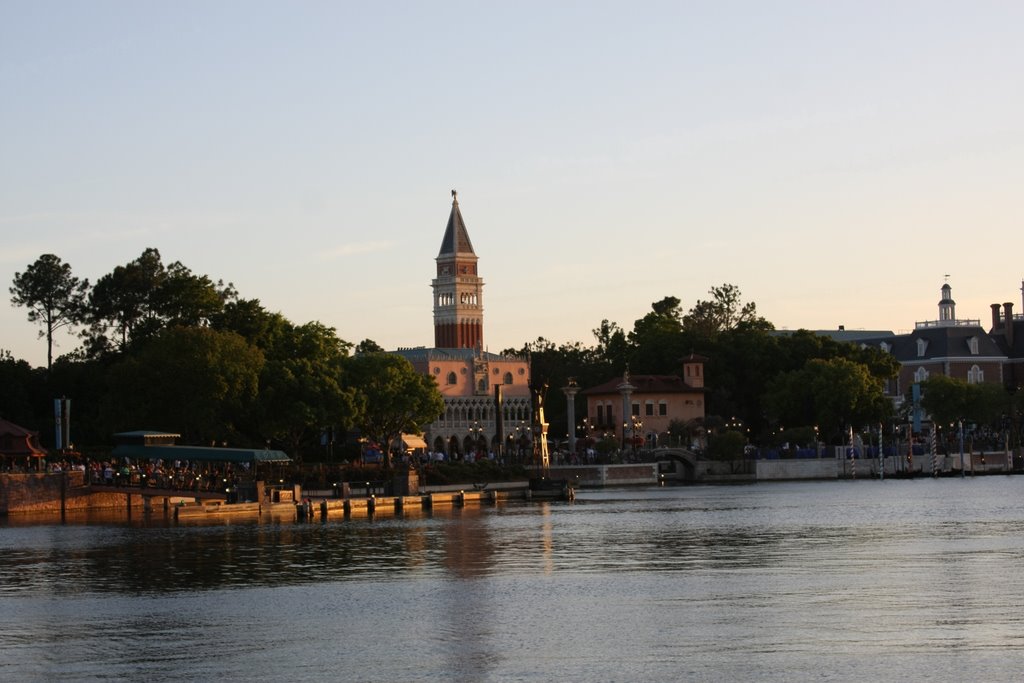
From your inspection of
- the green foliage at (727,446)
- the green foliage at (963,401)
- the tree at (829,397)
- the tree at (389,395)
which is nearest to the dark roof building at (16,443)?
the tree at (389,395)

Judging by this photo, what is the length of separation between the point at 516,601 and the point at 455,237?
474ft

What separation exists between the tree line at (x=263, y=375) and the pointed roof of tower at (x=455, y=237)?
151ft

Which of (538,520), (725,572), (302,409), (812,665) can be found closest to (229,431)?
(302,409)

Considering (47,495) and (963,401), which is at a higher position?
(963,401)

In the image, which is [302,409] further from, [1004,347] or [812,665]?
[1004,347]

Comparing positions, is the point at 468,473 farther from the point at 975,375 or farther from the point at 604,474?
the point at 975,375

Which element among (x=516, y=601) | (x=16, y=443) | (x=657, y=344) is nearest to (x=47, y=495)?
(x=16, y=443)

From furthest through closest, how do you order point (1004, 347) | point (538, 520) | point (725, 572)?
1. point (1004, 347)
2. point (538, 520)
3. point (725, 572)

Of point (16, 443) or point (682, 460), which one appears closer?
point (16, 443)

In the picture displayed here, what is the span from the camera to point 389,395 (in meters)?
97.6

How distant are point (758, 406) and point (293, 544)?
81238 mm

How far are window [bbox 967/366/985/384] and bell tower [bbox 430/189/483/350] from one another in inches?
2132

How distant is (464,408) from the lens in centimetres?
15188

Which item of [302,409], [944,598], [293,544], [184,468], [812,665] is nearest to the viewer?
[812,665]
